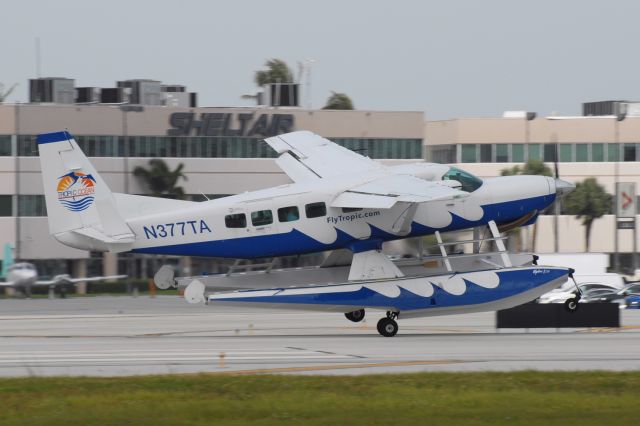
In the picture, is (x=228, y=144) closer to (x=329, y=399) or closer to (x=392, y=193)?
(x=392, y=193)

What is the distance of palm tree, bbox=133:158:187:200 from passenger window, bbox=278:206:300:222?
140ft

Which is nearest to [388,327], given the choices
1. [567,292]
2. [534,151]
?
[567,292]

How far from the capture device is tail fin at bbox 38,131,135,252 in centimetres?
2850

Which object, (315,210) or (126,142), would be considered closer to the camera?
(315,210)

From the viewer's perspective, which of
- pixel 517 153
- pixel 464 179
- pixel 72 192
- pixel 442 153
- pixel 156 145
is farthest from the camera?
pixel 442 153

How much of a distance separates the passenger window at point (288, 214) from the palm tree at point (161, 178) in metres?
42.7

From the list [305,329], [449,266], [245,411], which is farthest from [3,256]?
[245,411]

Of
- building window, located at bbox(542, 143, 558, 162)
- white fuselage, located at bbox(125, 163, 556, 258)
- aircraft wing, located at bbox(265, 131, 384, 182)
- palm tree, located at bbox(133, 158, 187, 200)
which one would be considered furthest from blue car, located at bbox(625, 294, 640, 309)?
building window, located at bbox(542, 143, 558, 162)

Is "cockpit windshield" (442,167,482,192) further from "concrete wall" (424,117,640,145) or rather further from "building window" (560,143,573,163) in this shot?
"building window" (560,143,573,163)

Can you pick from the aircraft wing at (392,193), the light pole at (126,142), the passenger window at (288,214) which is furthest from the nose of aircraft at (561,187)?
the light pole at (126,142)

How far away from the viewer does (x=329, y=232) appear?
29109 millimetres

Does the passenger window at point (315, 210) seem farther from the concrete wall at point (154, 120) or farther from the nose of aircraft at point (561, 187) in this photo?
the concrete wall at point (154, 120)

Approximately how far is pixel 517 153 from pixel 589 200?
21.0 ft

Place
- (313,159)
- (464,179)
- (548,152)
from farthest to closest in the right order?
(548,152) < (313,159) < (464,179)
